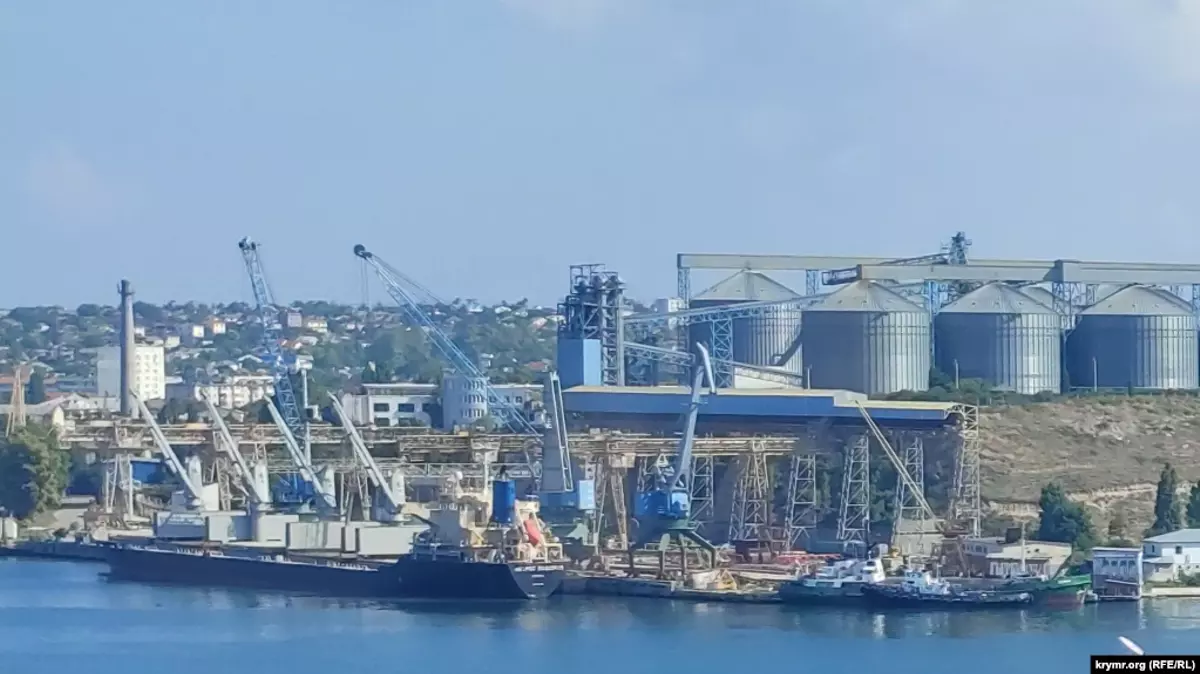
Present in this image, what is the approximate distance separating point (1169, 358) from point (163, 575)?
60.2ft

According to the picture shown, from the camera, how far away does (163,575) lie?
138ft

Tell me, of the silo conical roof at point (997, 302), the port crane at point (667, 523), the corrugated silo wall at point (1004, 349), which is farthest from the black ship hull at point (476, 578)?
the silo conical roof at point (997, 302)

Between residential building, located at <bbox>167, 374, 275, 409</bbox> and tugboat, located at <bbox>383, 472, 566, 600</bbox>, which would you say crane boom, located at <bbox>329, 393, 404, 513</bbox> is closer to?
tugboat, located at <bbox>383, 472, 566, 600</bbox>

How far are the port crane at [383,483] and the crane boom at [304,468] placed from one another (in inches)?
27.6

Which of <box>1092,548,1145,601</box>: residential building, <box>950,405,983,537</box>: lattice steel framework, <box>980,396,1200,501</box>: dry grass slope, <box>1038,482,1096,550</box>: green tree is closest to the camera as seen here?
<box>1092,548,1145,601</box>: residential building

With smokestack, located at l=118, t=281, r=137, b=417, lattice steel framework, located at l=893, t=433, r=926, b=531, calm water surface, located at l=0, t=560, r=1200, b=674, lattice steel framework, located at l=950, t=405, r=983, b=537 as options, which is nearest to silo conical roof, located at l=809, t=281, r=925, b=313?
lattice steel framework, located at l=893, t=433, r=926, b=531

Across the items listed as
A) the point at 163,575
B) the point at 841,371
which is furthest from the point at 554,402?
the point at 841,371

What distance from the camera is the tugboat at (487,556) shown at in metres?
36.9

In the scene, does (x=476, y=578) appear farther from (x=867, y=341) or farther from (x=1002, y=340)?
(x=1002, y=340)

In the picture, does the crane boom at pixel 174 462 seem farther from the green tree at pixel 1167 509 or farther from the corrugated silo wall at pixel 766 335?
the green tree at pixel 1167 509

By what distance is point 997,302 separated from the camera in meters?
49.5

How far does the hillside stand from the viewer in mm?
42438

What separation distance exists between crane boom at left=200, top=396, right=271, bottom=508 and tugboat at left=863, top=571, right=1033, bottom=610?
489 inches

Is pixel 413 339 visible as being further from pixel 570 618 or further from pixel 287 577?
pixel 570 618
